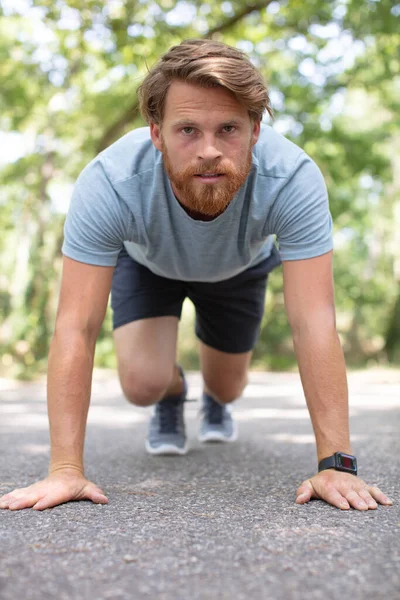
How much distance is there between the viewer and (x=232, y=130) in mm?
2617

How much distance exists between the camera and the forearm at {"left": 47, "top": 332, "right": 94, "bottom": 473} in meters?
2.64

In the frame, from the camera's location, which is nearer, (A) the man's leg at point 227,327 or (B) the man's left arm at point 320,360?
(B) the man's left arm at point 320,360

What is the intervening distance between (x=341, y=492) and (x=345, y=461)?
12cm

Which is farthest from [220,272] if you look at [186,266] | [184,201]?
[184,201]

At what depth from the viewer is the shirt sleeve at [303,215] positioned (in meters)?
2.74

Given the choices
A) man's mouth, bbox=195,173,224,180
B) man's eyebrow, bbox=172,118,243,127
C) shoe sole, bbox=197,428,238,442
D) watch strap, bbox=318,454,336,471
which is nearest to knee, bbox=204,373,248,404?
shoe sole, bbox=197,428,238,442

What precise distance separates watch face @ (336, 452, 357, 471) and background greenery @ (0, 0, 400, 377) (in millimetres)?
5835

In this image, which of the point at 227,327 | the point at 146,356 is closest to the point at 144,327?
the point at 146,356

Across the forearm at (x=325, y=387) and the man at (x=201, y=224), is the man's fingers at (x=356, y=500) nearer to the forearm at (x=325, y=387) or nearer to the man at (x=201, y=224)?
the man at (x=201, y=224)

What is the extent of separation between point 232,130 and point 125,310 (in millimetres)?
1421

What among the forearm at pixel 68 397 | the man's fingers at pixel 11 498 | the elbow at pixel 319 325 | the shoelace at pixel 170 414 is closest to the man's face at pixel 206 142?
the elbow at pixel 319 325

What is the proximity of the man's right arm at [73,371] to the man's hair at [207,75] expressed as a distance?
67 cm

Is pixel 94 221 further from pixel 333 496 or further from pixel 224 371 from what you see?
pixel 224 371

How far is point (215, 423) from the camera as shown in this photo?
473cm
